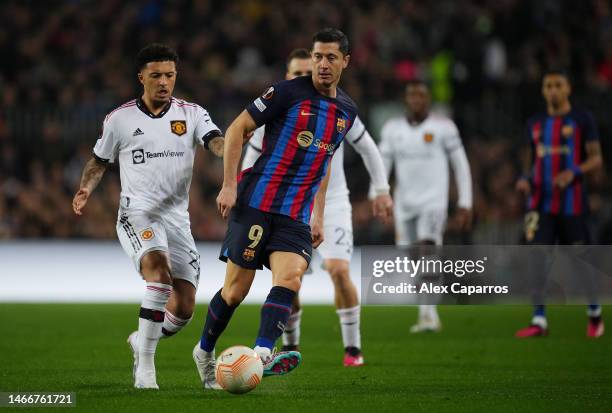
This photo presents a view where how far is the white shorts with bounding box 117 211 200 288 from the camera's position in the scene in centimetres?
816

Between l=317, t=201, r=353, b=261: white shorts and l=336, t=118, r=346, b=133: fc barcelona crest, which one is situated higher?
A: l=336, t=118, r=346, b=133: fc barcelona crest

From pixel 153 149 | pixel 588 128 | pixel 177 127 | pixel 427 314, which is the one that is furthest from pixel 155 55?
pixel 588 128

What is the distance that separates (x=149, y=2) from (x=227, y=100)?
3.83 metres

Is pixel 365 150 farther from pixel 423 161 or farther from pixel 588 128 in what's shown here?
pixel 588 128

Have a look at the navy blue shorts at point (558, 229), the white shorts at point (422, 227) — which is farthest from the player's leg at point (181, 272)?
the navy blue shorts at point (558, 229)

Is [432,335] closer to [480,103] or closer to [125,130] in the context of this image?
[125,130]

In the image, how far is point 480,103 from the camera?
64.2 feet

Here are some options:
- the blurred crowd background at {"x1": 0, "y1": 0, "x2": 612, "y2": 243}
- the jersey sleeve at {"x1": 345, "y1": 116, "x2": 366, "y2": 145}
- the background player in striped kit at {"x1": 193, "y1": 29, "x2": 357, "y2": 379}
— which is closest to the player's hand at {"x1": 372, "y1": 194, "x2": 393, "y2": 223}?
the jersey sleeve at {"x1": 345, "y1": 116, "x2": 366, "y2": 145}

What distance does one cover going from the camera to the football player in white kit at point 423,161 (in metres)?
12.7

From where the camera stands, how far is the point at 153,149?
8297mm

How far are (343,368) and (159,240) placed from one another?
2.00 m

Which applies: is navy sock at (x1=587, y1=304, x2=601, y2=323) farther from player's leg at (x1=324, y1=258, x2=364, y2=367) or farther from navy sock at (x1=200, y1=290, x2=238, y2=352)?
navy sock at (x1=200, y1=290, x2=238, y2=352)

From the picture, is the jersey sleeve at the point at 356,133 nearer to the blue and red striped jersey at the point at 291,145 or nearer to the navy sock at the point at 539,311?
the blue and red striped jersey at the point at 291,145

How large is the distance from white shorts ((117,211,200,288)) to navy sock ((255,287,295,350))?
99cm
